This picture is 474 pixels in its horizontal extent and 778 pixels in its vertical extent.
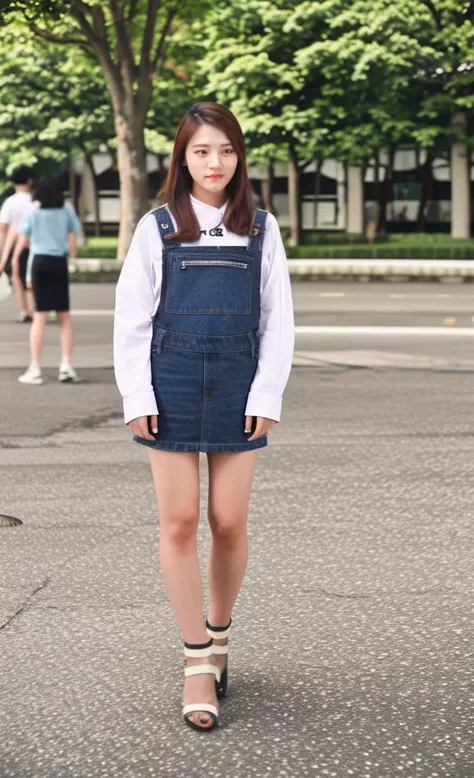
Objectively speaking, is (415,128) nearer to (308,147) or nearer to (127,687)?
(308,147)

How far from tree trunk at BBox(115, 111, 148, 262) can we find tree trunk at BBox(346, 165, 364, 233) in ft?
79.1

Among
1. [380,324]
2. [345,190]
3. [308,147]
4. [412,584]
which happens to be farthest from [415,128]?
[412,584]

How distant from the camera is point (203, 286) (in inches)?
164

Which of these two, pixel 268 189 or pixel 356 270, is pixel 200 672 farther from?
pixel 268 189

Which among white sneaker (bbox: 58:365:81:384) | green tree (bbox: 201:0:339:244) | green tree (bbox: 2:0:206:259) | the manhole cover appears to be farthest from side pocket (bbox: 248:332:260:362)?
green tree (bbox: 201:0:339:244)

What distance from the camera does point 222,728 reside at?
A: 165 inches

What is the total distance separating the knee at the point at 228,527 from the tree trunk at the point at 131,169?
27.0 meters

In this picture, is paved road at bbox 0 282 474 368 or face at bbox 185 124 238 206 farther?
paved road at bbox 0 282 474 368

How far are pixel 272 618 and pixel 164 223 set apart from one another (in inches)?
68.9

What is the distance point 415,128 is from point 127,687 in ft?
129

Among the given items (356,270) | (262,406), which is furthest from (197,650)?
(356,270)

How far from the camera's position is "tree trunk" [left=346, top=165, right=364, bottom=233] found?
183ft

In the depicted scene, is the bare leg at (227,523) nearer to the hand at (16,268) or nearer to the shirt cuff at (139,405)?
the shirt cuff at (139,405)

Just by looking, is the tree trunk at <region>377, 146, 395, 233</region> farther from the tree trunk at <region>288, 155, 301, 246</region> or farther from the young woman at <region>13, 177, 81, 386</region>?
the young woman at <region>13, 177, 81, 386</region>
